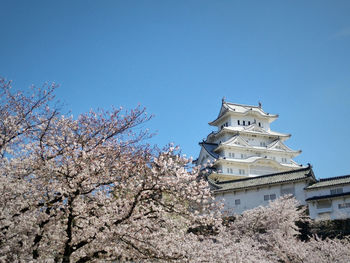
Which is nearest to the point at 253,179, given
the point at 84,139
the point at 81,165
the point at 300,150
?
the point at 300,150

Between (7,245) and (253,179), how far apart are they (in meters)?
28.3

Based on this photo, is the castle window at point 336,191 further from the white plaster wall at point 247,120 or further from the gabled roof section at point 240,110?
the gabled roof section at point 240,110

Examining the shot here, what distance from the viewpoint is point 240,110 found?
182 feet

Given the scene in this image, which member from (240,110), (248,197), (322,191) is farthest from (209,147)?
(322,191)

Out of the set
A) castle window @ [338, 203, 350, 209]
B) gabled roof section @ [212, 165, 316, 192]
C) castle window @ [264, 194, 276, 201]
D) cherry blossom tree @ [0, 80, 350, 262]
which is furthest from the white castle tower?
cherry blossom tree @ [0, 80, 350, 262]

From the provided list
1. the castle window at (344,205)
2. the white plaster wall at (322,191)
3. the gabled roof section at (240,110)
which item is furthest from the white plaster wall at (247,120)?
the castle window at (344,205)

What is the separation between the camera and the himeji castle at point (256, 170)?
1155 inches

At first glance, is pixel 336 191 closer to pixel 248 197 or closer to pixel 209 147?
pixel 248 197

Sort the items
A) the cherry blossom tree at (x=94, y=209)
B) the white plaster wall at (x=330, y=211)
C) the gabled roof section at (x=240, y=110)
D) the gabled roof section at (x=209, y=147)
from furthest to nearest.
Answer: the gabled roof section at (x=240, y=110)
the gabled roof section at (x=209, y=147)
the white plaster wall at (x=330, y=211)
the cherry blossom tree at (x=94, y=209)

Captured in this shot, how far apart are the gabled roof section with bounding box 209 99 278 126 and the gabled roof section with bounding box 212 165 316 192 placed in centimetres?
2022

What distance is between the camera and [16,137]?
1209 cm

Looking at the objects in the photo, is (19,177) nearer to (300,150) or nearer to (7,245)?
(7,245)

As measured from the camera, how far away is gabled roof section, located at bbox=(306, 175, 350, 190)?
29328mm

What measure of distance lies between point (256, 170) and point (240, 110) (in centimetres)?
1136
